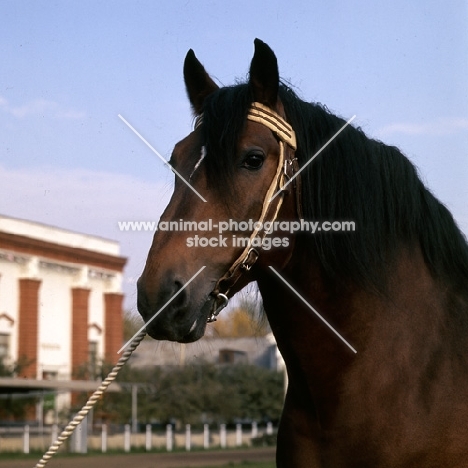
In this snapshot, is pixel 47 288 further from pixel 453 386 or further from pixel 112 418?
pixel 453 386

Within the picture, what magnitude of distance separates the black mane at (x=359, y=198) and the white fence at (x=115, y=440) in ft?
64.2

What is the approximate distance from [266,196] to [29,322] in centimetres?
2803

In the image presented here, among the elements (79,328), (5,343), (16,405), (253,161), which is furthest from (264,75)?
(79,328)

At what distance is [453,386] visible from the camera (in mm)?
3250

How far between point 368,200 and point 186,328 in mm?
1025

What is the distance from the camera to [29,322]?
30.0 metres

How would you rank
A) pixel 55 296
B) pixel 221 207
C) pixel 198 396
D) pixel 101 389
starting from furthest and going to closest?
1. pixel 198 396
2. pixel 55 296
3. pixel 101 389
4. pixel 221 207

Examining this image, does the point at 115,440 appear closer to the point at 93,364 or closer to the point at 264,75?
the point at 93,364

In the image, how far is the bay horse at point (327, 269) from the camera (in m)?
3.11

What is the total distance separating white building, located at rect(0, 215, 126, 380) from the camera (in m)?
28.6

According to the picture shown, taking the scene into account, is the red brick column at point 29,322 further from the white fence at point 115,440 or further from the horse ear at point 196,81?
the horse ear at point 196,81

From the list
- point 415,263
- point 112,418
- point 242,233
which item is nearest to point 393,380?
point 415,263

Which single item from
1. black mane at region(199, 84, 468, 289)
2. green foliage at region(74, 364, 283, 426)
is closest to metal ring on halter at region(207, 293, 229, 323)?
black mane at region(199, 84, 468, 289)

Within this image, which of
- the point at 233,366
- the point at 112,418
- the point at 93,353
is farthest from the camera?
the point at 233,366
